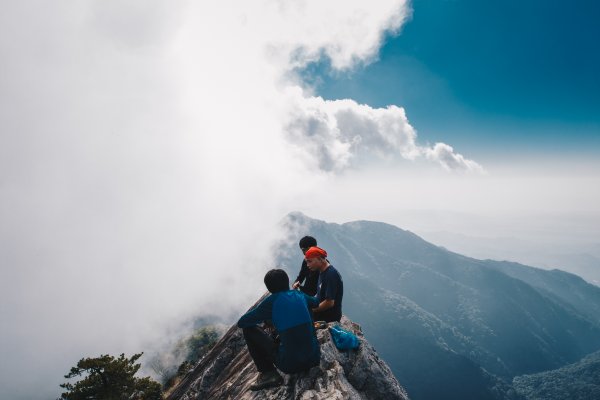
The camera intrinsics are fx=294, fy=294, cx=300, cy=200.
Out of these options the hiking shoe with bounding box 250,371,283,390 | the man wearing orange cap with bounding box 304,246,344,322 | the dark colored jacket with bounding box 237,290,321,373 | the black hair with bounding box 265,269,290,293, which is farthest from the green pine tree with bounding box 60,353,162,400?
the black hair with bounding box 265,269,290,293

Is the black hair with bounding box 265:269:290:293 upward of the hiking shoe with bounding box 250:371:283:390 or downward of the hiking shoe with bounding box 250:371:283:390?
upward

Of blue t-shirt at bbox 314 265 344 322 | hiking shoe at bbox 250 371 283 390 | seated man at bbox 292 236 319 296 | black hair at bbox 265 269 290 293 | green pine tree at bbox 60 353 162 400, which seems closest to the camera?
black hair at bbox 265 269 290 293

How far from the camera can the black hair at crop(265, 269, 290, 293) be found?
9.12m

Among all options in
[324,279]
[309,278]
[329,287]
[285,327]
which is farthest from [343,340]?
[309,278]

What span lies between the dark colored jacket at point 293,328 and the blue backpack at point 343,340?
191 centimetres

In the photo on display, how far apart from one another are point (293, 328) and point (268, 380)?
235cm

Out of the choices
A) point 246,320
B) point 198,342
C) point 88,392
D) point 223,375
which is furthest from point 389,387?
point 198,342

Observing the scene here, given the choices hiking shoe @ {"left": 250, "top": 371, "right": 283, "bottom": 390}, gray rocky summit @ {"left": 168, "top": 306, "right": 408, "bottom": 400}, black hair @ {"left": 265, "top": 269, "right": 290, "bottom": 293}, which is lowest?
gray rocky summit @ {"left": 168, "top": 306, "right": 408, "bottom": 400}

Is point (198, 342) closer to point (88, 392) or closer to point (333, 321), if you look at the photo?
point (88, 392)

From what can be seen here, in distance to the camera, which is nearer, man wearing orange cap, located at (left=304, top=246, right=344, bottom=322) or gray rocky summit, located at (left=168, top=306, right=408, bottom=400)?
gray rocky summit, located at (left=168, top=306, right=408, bottom=400)

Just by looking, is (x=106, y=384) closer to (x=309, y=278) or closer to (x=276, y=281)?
(x=309, y=278)

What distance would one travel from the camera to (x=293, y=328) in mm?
8844

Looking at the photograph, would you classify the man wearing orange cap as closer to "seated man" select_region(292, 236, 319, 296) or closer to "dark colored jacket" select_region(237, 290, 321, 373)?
"seated man" select_region(292, 236, 319, 296)

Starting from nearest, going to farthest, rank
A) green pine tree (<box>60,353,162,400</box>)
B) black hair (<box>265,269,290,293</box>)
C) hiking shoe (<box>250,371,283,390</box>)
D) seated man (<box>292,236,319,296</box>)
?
black hair (<box>265,269,290,293</box>) → hiking shoe (<box>250,371,283,390</box>) → seated man (<box>292,236,319,296</box>) → green pine tree (<box>60,353,162,400</box>)
